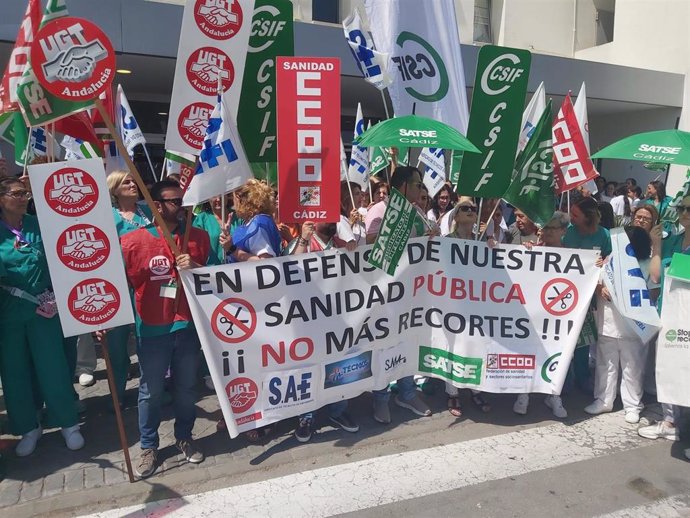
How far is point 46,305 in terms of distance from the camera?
384 cm

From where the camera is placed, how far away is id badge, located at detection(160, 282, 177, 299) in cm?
361

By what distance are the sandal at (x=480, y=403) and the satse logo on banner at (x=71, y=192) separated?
341 cm

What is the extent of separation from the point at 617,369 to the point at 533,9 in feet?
51.0

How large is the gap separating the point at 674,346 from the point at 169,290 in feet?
11.9

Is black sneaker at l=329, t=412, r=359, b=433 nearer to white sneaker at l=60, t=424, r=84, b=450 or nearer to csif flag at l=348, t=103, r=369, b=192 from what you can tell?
white sneaker at l=60, t=424, r=84, b=450

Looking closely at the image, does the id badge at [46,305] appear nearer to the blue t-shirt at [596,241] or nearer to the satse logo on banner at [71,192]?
the satse logo on banner at [71,192]

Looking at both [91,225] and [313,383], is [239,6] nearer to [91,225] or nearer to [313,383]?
[91,225]

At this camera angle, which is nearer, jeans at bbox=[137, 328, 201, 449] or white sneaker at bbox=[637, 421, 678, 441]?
jeans at bbox=[137, 328, 201, 449]

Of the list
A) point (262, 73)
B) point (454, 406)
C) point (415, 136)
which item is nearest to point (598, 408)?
point (454, 406)

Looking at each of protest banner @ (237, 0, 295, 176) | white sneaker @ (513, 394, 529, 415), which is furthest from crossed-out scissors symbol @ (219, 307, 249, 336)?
white sneaker @ (513, 394, 529, 415)

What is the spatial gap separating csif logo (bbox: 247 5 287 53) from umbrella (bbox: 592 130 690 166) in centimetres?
285

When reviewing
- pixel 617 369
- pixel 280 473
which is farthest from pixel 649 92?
pixel 280 473

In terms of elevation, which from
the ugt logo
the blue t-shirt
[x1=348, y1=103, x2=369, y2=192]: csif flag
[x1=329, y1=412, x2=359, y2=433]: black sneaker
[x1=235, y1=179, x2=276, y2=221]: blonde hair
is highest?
the ugt logo

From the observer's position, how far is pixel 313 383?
414 cm
